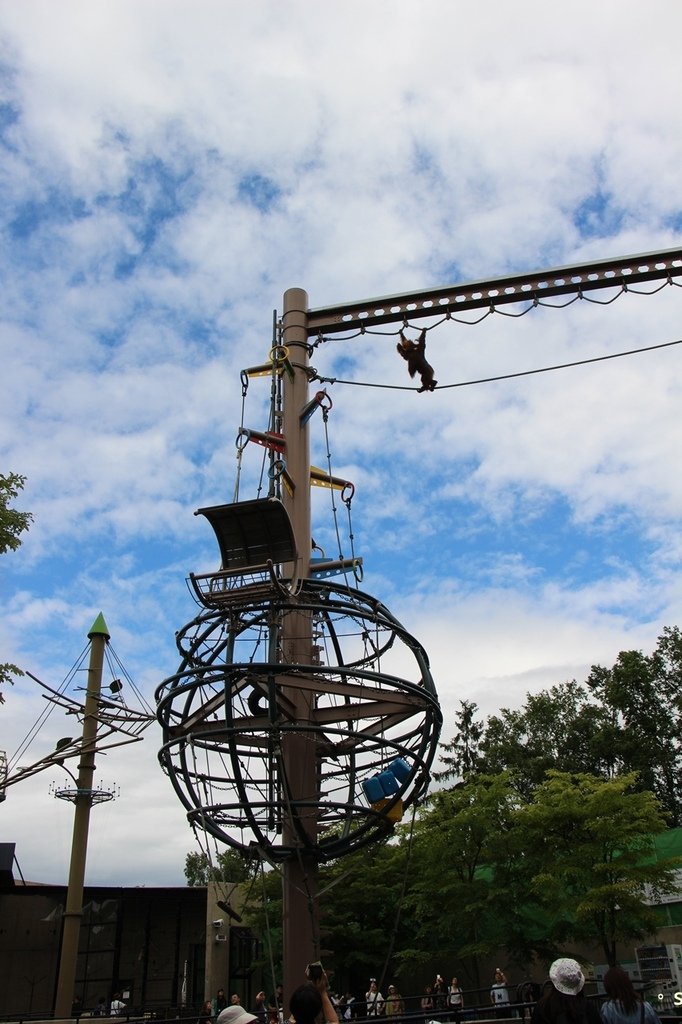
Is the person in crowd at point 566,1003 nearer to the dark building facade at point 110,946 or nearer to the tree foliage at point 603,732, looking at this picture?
the dark building facade at point 110,946

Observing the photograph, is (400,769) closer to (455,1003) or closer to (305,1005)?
(305,1005)

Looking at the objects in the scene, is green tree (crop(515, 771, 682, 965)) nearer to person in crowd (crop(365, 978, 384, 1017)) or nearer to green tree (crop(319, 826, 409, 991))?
green tree (crop(319, 826, 409, 991))

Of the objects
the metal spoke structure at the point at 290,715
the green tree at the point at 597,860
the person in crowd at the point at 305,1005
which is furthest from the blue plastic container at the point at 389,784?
the green tree at the point at 597,860

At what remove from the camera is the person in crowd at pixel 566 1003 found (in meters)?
3.84

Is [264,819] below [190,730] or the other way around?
below

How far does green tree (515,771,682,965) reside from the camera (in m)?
21.6

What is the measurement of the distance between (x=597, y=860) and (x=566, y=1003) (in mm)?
20191

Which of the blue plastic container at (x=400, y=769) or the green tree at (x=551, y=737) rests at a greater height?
the green tree at (x=551, y=737)

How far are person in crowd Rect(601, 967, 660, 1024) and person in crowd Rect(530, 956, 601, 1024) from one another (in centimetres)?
13

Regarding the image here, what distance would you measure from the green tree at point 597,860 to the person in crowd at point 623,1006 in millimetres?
18716

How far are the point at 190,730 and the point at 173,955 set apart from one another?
2959 cm

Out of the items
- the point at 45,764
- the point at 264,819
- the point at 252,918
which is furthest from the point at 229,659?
the point at 252,918

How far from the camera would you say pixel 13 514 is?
14.4m

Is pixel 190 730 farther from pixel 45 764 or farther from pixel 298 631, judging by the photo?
pixel 45 764
